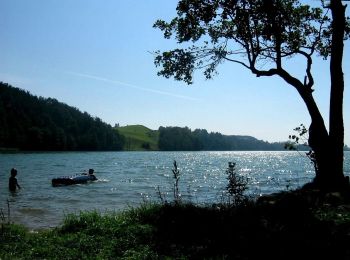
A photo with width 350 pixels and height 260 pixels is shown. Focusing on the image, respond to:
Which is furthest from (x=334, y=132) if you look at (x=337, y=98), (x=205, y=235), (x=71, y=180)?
(x=71, y=180)

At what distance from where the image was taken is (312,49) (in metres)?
17.2

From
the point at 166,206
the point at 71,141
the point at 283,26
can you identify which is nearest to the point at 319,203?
the point at 166,206

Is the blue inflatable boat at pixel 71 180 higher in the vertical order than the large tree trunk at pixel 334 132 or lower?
lower

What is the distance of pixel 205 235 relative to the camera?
9617 millimetres

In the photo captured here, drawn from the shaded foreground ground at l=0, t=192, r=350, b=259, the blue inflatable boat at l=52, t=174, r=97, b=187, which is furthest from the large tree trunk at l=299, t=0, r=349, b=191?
the blue inflatable boat at l=52, t=174, r=97, b=187

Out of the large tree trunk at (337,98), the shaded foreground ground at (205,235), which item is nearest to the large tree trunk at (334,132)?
the large tree trunk at (337,98)

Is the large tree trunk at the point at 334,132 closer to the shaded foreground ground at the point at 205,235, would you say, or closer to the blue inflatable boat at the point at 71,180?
the shaded foreground ground at the point at 205,235

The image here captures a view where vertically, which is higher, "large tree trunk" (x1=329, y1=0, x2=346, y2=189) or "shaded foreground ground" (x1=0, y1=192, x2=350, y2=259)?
"large tree trunk" (x1=329, y1=0, x2=346, y2=189)

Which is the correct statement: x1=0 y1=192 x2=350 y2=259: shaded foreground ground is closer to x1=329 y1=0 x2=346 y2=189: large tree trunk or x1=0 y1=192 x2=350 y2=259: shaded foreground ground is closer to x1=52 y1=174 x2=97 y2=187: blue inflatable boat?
x1=329 y1=0 x2=346 y2=189: large tree trunk

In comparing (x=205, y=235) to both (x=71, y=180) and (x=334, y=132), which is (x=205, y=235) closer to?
(x=334, y=132)

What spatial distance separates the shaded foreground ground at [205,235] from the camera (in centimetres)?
824

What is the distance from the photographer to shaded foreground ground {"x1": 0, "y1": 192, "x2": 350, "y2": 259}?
8242mm

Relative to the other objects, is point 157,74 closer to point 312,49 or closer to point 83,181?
point 312,49

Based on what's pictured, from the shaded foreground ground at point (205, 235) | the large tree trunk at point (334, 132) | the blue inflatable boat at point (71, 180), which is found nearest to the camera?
the shaded foreground ground at point (205, 235)
